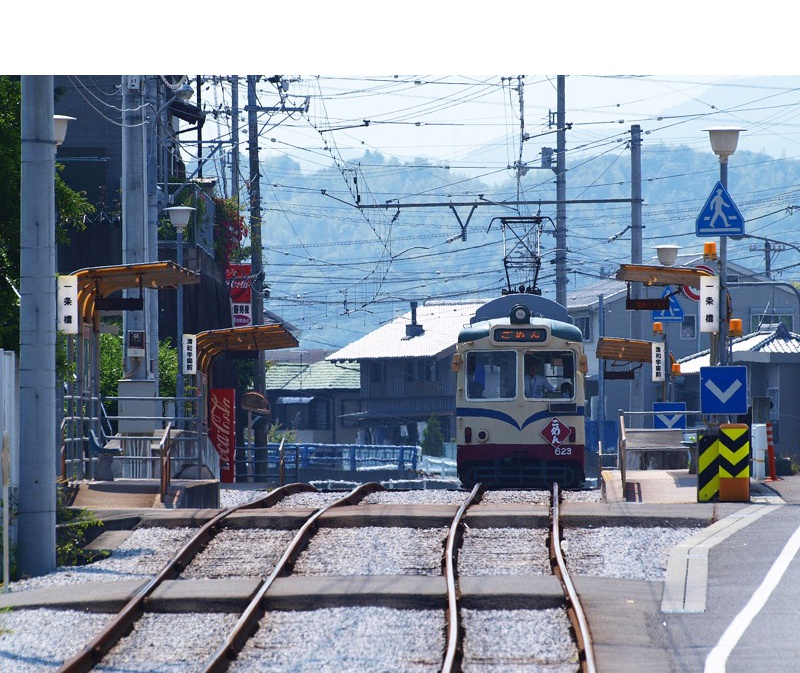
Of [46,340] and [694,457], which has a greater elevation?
[46,340]

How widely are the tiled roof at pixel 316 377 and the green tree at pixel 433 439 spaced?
986 cm

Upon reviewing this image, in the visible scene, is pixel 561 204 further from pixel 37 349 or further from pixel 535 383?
pixel 37 349

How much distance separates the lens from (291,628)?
9.54 metres

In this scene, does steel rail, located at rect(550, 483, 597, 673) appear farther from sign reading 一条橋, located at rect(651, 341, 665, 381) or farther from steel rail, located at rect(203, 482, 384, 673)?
sign reading 一条橋, located at rect(651, 341, 665, 381)

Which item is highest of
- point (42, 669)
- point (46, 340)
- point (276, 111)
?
point (276, 111)

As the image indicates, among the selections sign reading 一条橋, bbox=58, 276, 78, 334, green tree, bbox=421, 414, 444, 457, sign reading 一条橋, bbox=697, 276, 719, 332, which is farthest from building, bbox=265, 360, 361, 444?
sign reading 一条橋, bbox=58, 276, 78, 334

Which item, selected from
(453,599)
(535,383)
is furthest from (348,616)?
(535,383)

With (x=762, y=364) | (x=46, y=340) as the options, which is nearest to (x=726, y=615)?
(x=46, y=340)

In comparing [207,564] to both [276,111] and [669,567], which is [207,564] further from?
[276,111]

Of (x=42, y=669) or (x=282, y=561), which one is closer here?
(x=42, y=669)

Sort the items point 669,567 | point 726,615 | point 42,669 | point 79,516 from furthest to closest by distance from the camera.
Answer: point 79,516 < point 669,567 < point 726,615 < point 42,669

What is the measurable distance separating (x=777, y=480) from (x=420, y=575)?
8980 millimetres

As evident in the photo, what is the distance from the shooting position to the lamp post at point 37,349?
40.3 ft

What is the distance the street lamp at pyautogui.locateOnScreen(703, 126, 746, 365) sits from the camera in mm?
16547
